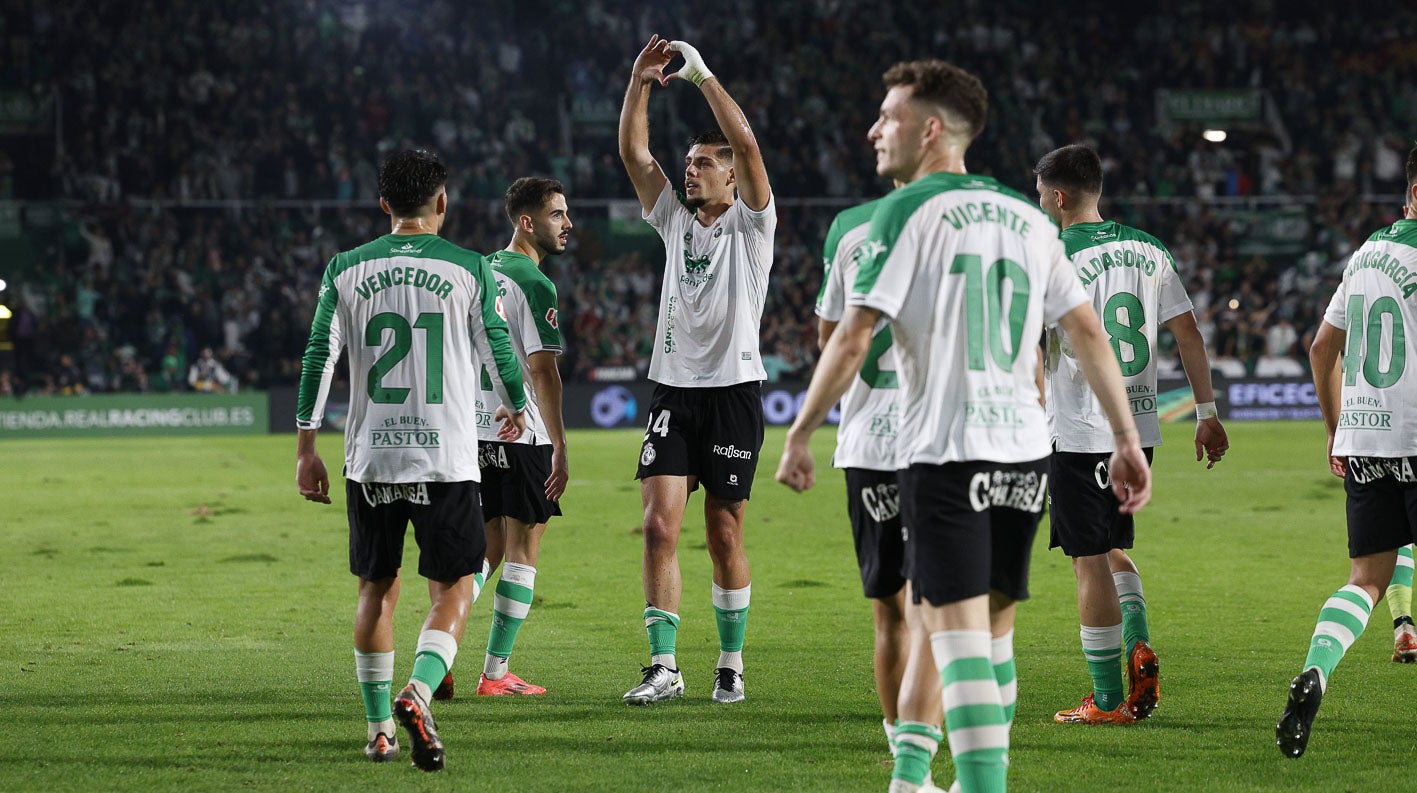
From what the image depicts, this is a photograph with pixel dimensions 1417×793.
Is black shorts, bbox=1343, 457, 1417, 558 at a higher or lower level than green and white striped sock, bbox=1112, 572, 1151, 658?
higher

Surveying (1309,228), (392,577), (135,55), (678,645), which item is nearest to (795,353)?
(1309,228)

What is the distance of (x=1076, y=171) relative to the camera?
20.3 ft

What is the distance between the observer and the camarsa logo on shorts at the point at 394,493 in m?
5.40

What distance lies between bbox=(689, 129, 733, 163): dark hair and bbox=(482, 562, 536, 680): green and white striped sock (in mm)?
2108

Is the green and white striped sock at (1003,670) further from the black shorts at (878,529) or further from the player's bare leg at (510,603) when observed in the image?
the player's bare leg at (510,603)

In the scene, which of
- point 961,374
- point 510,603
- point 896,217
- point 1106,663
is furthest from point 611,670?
point 896,217

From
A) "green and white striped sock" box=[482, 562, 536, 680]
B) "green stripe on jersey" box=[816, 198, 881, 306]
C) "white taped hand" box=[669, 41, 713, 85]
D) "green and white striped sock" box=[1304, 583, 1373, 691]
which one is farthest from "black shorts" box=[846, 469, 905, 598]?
"green and white striped sock" box=[482, 562, 536, 680]

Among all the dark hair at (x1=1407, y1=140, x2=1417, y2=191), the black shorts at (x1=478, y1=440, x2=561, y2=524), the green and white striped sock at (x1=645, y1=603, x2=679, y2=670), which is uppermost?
the dark hair at (x1=1407, y1=140, x2=1417, y2=191)

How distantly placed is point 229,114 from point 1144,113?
21664 mm

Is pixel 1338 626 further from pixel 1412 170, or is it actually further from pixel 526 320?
pixel 526 320

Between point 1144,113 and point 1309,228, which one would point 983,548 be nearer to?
point 1309,228

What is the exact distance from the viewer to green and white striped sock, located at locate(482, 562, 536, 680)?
680 centimetres

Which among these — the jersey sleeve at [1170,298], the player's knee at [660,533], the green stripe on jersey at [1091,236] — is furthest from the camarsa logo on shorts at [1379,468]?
the player's knee at [660,533]

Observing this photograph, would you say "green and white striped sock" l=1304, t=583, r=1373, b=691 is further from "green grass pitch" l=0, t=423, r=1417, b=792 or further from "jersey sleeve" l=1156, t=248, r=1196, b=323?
"jersey sleeve" l=1156, t=248, r=1196, b=323
